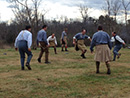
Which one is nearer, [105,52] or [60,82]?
[60,82]

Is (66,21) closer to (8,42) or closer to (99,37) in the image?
(8,42)

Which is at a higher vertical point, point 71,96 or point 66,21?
point 66,21

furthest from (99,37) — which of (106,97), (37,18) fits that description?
(37,18)

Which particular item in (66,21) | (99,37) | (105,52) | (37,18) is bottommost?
(105,52)

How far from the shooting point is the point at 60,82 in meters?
6.07

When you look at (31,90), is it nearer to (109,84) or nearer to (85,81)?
(85,81)

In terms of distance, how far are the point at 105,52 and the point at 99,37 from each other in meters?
0.58

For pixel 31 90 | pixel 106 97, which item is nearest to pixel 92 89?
pixel 106 97

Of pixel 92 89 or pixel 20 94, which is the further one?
pixel 92 89

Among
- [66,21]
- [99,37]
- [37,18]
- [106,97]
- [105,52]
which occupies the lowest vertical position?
[106,97]

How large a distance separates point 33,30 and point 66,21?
1525 inches

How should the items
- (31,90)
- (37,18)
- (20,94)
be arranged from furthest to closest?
(37,18), (31,90), (20,94)

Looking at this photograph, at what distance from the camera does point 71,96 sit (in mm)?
4676

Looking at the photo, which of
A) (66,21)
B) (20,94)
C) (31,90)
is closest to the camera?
(20,94)
